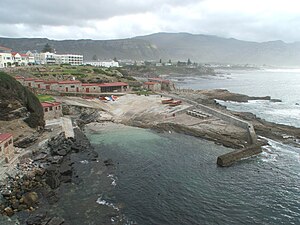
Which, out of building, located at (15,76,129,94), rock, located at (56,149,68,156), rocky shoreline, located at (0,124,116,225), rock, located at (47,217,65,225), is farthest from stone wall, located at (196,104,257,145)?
rock, located at (47,217,65,225)

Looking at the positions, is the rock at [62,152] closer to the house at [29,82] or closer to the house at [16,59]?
the house at [29,82]

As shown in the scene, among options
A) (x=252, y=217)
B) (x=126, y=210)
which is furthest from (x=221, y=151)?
(x=126, y=210)

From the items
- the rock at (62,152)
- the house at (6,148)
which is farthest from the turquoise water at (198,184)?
the house at (6,148)

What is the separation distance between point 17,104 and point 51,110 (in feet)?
37.4

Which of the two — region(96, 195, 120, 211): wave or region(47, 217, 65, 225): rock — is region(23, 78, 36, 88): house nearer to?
region(96, 195, 120, 211): wave

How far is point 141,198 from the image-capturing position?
25.8 metres

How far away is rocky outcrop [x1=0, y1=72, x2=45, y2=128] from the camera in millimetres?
36156

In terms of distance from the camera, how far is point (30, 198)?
24.1 meters

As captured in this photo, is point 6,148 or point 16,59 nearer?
point 6,148

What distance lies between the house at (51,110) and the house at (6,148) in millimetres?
17187

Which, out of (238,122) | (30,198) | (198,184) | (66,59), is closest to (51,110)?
(30,198)

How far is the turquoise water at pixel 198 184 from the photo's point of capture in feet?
76.9

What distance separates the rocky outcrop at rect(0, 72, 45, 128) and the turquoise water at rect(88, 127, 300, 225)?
9.34 metres

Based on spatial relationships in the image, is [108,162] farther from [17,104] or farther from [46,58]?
[46,58]
